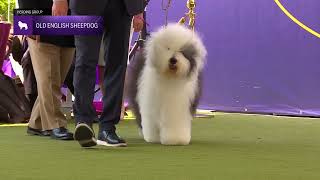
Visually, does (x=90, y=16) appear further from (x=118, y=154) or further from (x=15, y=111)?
(x=15, y=111)

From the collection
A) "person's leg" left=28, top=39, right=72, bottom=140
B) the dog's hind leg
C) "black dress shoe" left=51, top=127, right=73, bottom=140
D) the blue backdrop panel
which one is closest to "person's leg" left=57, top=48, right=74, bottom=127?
"person's leg" left=28, top=39, right=72, bottom=140

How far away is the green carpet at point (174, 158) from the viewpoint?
2486mm

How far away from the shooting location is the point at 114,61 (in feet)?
11.7

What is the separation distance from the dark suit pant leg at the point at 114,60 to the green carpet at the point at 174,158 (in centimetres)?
24

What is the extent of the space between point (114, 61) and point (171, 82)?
43 cm

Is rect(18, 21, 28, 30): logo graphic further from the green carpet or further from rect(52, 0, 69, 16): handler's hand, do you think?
the green carpet

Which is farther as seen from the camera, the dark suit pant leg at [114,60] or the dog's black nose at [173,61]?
the dog's black nose at [173,61]

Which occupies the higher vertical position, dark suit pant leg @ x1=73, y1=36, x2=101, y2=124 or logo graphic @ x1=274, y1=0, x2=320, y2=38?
logo graphic @ x1=274, y1=0, x2=320, y2=38

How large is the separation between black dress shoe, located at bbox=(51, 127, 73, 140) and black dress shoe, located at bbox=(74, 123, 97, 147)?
770 millimetres

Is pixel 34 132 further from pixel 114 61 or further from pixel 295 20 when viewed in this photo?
pixel 295 20

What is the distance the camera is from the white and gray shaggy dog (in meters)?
3.74

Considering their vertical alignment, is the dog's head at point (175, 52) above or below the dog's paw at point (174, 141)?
above

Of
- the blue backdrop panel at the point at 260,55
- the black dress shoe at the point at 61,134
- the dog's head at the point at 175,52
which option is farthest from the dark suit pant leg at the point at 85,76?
the blue backdrop panel at the point at 260,55

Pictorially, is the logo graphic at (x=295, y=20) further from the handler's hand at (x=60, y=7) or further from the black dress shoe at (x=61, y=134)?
the handler's hand at (x=60, y=7)
